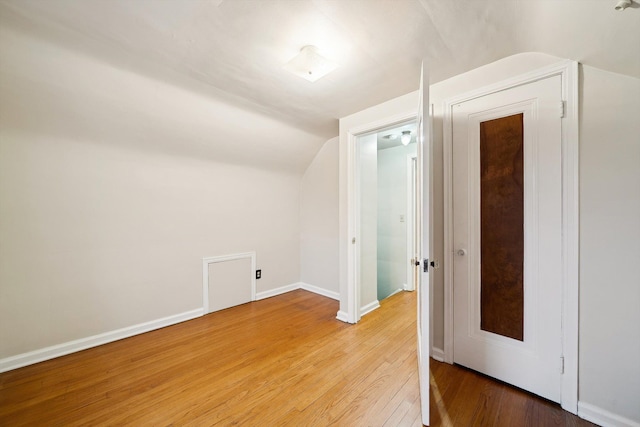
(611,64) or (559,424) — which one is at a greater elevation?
(611,64)

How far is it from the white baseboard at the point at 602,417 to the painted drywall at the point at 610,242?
0.9 inches

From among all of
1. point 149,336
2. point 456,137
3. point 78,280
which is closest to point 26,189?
point 78,280

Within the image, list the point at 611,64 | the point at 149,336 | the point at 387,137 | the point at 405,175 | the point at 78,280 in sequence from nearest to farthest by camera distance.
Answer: the point at 611,64
the point at 78,280
the point at 149,336
the point at 387,137
the point at 405,175

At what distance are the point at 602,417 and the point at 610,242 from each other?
0.98m

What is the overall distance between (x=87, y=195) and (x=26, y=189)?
0.35 meters

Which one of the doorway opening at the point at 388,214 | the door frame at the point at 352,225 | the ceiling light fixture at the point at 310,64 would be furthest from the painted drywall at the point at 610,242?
the doorway opening at the point at 388,214

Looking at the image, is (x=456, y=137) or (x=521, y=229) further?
(x=456, y=137)

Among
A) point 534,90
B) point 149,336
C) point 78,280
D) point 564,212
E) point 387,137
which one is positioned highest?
point 387,137

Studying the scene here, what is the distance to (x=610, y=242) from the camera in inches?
52.6

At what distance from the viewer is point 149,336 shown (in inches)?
94.0

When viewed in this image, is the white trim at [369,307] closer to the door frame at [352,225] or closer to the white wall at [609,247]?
the door frame at [352,225]

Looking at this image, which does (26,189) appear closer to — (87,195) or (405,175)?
(87,195)

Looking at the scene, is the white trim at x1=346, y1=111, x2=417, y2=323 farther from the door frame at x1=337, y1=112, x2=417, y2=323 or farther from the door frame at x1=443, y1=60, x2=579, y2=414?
the door frame at x1=443, y1=60, x2=579, y2=414

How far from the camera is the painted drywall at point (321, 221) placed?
346 cm
